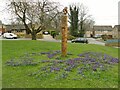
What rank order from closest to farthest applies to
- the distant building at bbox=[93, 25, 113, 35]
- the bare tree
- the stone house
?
1. the bare tree
2. the stone house
3. the distant building at bbox=[93, 25, 113, 35]

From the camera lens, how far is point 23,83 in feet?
27.2

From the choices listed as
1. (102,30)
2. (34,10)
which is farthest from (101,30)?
(34,10)

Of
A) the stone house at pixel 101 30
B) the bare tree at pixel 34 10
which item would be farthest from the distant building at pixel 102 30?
the bare tree at pixel 34 10

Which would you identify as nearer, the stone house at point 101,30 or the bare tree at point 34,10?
the bare tree at point 34,10

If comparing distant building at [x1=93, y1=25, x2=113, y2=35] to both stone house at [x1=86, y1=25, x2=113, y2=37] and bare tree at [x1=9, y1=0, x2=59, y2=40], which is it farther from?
bare tree at [x1=9, y1=0, x2=59, y2=40]

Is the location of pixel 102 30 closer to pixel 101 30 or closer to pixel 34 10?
pixel 101 30

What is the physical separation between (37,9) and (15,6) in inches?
145

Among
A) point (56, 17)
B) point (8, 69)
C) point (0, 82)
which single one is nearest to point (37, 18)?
point (56, 17)

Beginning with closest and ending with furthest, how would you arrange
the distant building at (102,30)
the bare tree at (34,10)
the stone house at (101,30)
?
the bare tree at (34,10)
the stone house at (101,30)
the distant building at (102,30)

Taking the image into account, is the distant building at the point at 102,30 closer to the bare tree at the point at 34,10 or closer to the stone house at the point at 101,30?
the stone house at the point at 101,30

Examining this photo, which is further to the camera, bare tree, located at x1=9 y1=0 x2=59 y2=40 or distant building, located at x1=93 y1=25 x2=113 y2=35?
distant building, located at x1=93 y1=25 x2=113 y2=35

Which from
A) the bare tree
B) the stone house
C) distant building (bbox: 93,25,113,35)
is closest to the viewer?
the bare tree

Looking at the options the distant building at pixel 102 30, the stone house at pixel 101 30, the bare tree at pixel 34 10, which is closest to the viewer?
the bare tree at pixel 34 10

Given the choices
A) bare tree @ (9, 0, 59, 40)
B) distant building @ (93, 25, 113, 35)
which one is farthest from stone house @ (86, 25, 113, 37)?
bare tree @ (9, 0, 59, 40)
